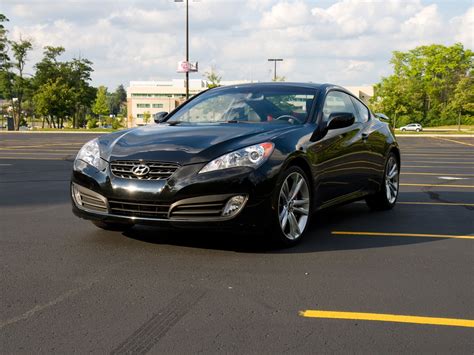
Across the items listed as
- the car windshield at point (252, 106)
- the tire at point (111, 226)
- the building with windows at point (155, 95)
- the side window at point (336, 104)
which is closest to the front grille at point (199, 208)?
the tire at point (111, 226)

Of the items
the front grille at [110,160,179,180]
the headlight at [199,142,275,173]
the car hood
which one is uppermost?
the car hood

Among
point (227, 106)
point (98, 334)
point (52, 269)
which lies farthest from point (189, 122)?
point (98, 334)

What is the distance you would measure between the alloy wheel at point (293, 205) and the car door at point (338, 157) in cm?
26

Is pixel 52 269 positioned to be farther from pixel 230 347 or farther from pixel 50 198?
pixel 50 198

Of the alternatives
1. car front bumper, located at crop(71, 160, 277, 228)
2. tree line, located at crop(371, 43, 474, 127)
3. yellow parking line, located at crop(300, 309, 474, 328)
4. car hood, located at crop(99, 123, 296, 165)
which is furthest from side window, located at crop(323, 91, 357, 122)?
tree line, located at crop(371, 43, 474, 127)

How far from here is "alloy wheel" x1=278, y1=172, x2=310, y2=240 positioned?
511 cm

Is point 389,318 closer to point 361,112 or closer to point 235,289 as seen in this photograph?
point 235,289

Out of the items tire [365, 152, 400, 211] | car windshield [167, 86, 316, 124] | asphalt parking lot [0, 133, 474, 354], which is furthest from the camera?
tire [365, 152, 400, 211]

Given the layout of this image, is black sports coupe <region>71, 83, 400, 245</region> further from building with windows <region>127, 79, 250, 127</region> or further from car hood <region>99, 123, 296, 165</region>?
building with windows <region>127, 79, 250, 127</region>

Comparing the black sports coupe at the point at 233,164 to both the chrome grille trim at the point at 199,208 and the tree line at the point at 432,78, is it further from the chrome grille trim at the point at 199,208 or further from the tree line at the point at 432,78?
the tree line at the point at 432,78

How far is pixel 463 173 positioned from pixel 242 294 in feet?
33.6

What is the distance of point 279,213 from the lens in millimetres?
5035

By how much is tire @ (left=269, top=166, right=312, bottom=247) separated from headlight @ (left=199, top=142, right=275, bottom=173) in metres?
0.27

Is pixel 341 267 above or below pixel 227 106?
below
